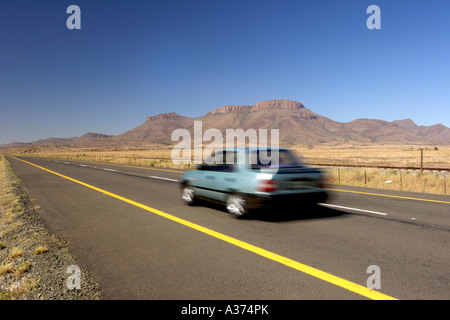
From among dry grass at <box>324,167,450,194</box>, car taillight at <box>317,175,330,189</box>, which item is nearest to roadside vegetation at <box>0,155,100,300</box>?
car taillight at <box>317,175,330,189</box>

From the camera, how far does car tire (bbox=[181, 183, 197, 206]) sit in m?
8.85

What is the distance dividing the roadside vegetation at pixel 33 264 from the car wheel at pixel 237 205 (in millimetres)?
3427

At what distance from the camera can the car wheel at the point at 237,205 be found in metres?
6.93

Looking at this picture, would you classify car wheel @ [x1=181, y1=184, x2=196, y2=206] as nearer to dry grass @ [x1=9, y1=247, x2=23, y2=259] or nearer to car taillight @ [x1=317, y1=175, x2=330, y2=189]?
car taillight @ [x1=317, y1=175, x2=330, y2=189]

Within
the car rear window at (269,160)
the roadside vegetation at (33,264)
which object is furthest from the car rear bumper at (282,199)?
the roadside vegetation at (33,264)

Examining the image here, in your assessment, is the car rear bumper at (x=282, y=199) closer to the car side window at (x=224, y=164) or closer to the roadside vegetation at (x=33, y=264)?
the car side window at (x=224, y=164)

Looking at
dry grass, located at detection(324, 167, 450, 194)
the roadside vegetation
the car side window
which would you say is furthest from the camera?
dry grass, located at detection(324, 167, 450, 194)

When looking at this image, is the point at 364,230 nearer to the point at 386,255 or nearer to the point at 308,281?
the point at 386,255

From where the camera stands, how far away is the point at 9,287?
382cm

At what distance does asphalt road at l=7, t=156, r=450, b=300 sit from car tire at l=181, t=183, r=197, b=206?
299mm

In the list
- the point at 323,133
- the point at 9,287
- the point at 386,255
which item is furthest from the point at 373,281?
the point at 323,133
